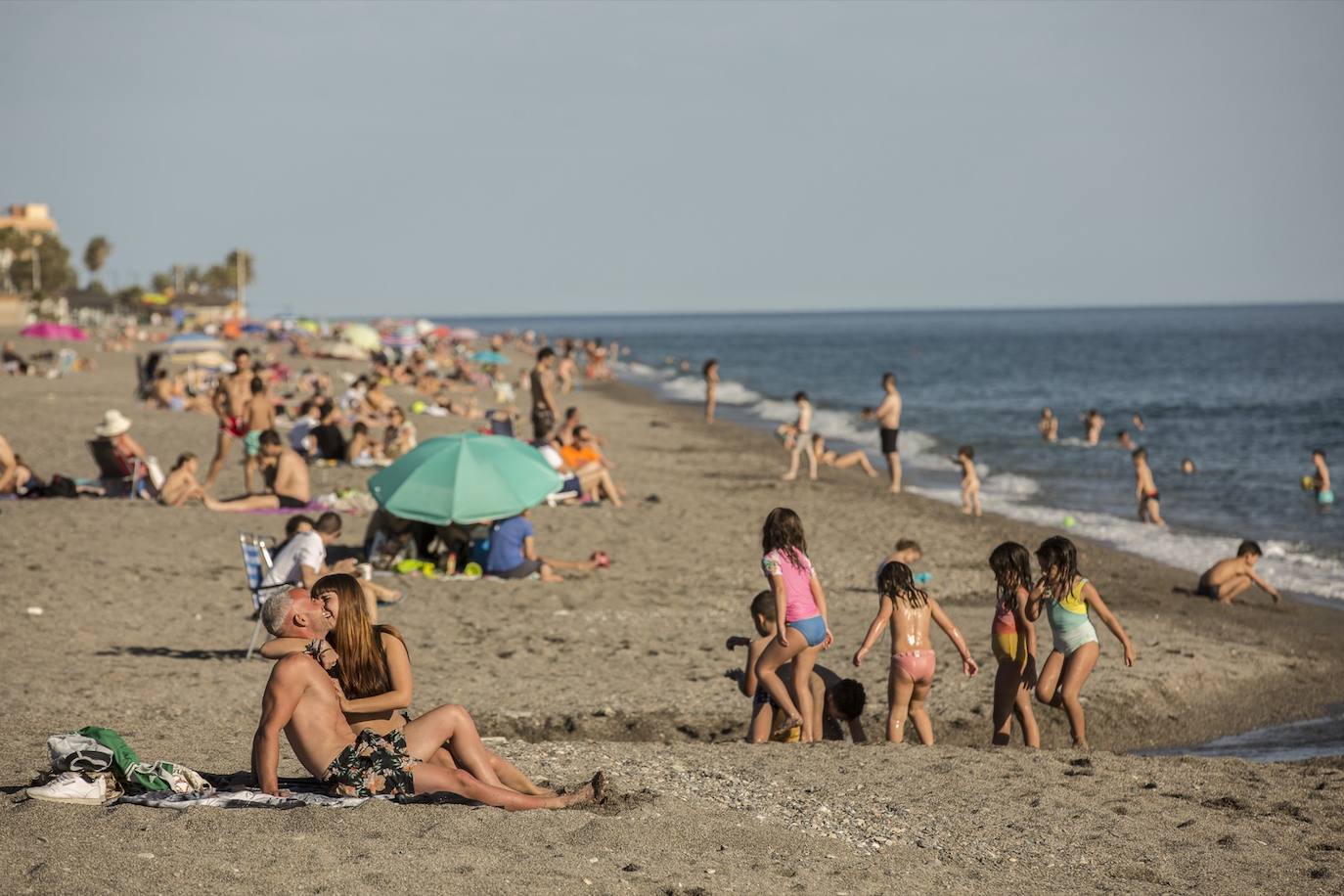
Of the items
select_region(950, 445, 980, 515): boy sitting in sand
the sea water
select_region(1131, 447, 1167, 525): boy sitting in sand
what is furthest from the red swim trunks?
select_region(1131, 447, 1167, 525): boy sitting in sand

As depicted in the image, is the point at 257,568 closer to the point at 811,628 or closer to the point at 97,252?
the point at 811,628

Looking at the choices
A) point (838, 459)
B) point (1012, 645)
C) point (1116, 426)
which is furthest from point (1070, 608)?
point (1116, 426)

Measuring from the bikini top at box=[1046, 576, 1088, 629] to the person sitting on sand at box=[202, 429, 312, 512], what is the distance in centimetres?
1013

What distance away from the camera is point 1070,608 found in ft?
25.3

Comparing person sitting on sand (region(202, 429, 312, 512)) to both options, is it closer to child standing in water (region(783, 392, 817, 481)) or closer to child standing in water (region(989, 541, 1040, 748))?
child standing in water (region(783, 392, 817, 481))

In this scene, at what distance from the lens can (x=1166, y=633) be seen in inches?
448

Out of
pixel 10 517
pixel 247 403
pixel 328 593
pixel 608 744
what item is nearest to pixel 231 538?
pixel 10 517

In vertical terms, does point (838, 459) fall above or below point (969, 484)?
below

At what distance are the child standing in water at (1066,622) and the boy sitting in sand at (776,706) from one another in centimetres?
106

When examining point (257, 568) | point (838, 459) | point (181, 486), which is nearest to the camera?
point (257, 568)

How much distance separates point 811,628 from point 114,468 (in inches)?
438

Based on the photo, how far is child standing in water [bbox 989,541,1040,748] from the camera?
300 inches

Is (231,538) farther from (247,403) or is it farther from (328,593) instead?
(328,593)

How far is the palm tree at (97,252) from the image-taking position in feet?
403
